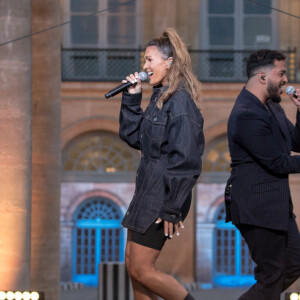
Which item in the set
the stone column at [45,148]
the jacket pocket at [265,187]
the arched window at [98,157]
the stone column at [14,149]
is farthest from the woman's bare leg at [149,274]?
the arched window at [98,157]

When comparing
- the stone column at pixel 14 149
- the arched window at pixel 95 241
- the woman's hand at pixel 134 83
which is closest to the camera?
the woman's hand at pixel 134 83

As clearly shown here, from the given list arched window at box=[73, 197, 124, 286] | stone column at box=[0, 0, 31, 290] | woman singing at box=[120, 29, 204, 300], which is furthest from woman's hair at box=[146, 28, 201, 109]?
arched window at box=[73, 197, 124, 286]

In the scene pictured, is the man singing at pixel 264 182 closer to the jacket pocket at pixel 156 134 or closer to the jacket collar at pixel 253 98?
the jacket collar at pixel 253 98

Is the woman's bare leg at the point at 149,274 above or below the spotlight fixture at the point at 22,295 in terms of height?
above

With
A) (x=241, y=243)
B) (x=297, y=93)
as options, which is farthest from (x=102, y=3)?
(x=297, y=93)

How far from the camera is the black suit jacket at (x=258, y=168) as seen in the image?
500cm

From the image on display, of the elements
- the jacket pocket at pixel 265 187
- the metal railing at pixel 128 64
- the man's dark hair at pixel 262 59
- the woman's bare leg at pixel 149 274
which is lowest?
the woman's bare leg at pixel 149 274

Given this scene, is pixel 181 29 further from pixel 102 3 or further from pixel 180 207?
pixel 180 207

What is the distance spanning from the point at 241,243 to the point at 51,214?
9.92 m

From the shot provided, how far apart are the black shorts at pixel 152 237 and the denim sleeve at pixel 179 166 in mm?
105

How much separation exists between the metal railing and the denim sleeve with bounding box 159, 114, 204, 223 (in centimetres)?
1577

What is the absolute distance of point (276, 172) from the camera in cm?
502

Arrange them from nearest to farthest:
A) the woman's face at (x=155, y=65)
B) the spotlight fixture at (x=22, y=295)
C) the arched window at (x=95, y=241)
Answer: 1. the woman's face at (x=155, y=65)
2. the spotlight fixture at (x=22, y=295)
3. the arched window at (x=95, y=241)

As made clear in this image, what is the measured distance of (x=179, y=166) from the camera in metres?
4.80
